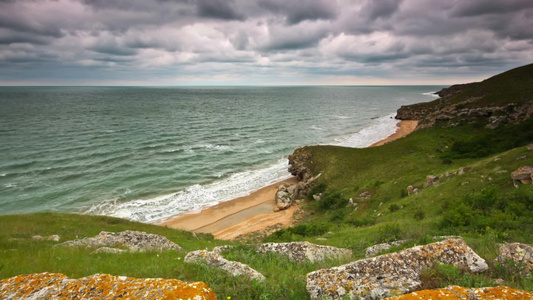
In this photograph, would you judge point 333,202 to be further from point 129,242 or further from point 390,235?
point 129,242

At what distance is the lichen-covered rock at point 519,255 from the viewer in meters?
6.53

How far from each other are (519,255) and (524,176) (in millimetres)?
14754

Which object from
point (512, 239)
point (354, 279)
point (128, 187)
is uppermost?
point (354, 279)

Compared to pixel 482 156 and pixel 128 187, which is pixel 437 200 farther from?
pixel 128 187

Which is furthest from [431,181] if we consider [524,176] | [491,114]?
[491,114]

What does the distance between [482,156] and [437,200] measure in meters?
17.3

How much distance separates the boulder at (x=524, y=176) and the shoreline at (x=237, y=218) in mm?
20619

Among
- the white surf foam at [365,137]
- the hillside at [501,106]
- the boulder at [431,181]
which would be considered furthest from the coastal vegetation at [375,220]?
the white surf foam at [365,137]

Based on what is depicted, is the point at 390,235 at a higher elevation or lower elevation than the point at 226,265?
lower

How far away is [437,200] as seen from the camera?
20.7m

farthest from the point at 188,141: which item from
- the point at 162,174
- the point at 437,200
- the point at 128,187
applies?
the point at 437,200

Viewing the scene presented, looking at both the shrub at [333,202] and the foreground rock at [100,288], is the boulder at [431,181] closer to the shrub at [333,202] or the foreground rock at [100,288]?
the shrub at [333,202]

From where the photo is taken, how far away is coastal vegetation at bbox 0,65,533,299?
7.00 m

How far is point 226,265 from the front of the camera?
24.5ft
